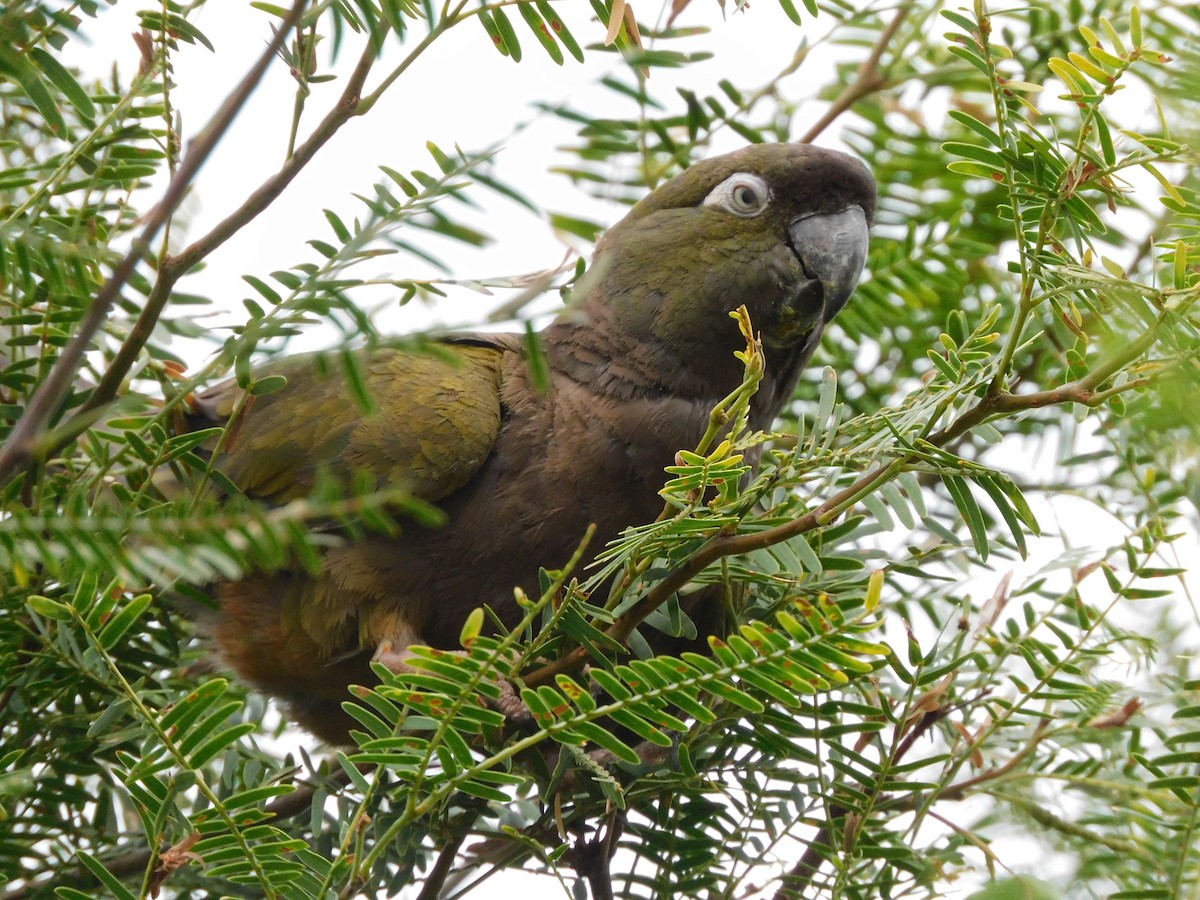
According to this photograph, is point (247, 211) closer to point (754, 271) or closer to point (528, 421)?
point (528, 421)

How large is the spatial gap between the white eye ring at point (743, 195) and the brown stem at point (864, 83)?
134mm

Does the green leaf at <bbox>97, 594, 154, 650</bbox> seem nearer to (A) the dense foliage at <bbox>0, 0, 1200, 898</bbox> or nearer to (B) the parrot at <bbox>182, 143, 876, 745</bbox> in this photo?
(A) the dense foliage at <bbox>0, 0, 1200, 898</bbox>

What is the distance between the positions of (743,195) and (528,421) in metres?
0.66

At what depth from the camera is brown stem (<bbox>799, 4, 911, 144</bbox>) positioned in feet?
7.54

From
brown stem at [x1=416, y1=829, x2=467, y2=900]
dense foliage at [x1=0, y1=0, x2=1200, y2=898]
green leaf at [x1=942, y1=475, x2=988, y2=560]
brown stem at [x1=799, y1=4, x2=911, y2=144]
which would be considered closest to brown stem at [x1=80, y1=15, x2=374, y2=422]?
dense foliage at [x1=0, y1=0, x2=1200, y2=898]

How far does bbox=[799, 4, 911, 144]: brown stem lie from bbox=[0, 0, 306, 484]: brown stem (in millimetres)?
1627

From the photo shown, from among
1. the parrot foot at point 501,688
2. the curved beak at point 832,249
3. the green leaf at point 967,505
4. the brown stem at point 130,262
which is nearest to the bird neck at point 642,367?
the curved beak at point 832,249

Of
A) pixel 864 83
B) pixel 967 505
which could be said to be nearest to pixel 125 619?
pixel 967 505

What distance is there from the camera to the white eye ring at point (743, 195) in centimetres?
235

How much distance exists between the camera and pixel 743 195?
237 centimetres

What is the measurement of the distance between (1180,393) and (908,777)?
3.46ft

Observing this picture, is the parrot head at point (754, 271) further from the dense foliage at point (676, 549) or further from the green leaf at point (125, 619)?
the green leaf at point (125, 619)

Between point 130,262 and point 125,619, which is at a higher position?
point 130,262

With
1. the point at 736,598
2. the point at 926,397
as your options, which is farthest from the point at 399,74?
the point at 736,598
